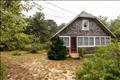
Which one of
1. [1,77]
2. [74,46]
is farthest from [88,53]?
[1,77]

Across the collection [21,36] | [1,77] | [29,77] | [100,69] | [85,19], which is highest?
[85,19]

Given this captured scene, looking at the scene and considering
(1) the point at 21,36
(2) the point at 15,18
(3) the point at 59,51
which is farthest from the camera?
(3) the point at 59,51

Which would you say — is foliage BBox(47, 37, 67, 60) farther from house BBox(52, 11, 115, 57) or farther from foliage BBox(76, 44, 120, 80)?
foliage BBox(76, 44, 120, 80)

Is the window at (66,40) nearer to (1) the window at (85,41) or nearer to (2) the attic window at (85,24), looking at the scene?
(1) the window at (85,41)

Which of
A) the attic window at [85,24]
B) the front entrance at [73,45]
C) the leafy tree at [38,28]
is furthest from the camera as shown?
the leafy tree at [38,28]

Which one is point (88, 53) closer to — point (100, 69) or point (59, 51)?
point (59, 51)

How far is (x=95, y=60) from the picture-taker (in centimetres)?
759

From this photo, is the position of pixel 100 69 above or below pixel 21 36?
below

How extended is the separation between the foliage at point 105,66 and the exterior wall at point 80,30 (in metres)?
18.2

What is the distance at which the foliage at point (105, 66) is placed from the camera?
6830mm

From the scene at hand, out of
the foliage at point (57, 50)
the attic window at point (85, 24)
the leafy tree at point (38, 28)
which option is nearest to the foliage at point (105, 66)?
the foliage at point (57, 50)

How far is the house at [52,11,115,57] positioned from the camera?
2652cm

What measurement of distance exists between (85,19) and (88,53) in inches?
173

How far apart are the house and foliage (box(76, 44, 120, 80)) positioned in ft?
59.6
